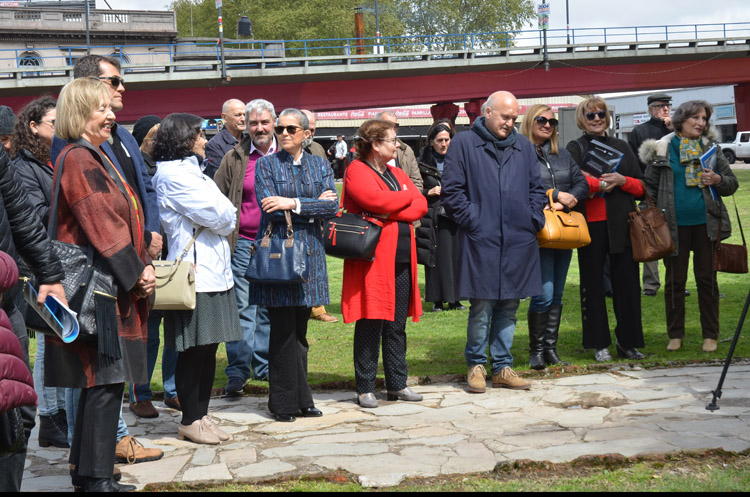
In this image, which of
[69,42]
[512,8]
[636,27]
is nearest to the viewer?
[636,27]

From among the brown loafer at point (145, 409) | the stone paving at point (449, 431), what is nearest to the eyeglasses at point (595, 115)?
the stone paving at point (449, 431)

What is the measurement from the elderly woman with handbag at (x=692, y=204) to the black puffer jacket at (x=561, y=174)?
993mm

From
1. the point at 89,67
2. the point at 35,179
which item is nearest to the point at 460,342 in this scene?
the point at 35,179

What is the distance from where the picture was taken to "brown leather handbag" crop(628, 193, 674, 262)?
7750 millimetres

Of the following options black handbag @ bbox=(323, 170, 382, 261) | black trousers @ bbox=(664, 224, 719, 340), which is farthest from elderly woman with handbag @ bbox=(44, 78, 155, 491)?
black trousers @ bbox=(664, 224, 719, 340)

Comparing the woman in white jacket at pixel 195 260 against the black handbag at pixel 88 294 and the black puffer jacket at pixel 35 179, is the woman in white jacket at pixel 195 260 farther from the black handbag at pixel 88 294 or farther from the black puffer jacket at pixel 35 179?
the black handbag at pixel 88 294

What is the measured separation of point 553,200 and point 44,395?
4.27m

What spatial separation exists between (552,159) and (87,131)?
14.3ft

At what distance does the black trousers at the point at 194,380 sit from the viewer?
566 cm

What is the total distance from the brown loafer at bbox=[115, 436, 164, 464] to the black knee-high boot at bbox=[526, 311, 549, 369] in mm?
3495

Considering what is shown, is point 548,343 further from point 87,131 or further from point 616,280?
point 87,131

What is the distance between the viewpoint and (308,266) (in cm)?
608

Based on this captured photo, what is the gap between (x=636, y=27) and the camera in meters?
42.1

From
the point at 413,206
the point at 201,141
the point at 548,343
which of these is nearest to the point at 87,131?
the point at 201,141
